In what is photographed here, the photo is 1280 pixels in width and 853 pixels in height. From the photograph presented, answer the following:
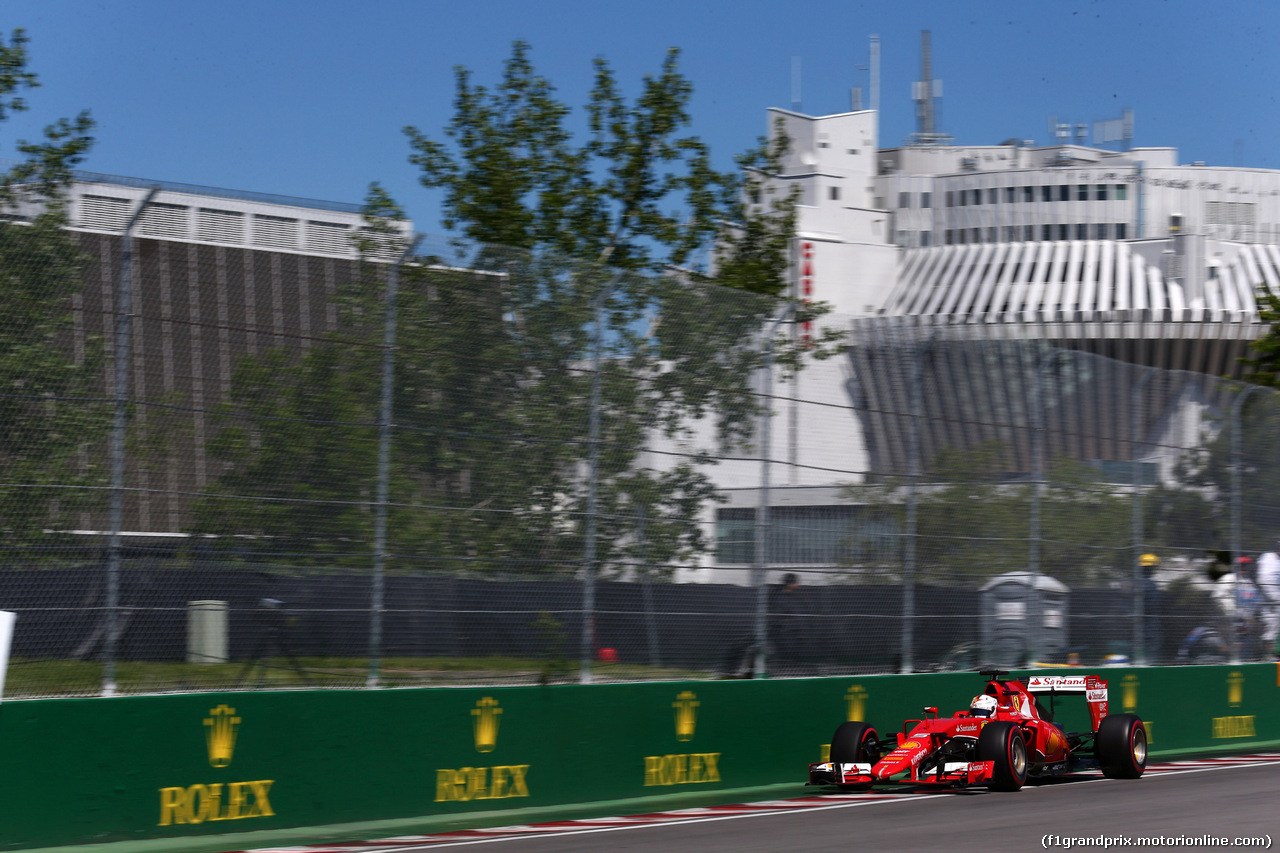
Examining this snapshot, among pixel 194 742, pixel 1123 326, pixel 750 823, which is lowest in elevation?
pixel 750 823

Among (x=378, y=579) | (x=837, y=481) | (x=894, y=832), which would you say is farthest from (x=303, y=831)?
(x=837, y=481)

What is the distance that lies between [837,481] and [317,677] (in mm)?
5268

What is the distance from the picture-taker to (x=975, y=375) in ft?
46.3

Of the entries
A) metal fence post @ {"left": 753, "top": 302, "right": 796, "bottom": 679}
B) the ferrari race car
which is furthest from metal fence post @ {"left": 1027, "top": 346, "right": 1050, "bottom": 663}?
metal fence post @ {"left": 753, "top": 302, "right": 796, "bottom": 679}

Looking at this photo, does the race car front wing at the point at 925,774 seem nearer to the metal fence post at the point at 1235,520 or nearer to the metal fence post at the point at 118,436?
the metal fence post at the point at 118,436

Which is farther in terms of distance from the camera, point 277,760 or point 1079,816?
point 1079,816

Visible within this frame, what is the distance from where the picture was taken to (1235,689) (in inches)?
633

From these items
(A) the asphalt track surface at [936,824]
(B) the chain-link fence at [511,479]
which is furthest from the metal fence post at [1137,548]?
(A) the asphalt track surface at [936,824]

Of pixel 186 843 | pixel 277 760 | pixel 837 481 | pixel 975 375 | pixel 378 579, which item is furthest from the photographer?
pixel 975 375

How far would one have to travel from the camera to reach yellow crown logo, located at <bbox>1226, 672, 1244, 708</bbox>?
16.0 m

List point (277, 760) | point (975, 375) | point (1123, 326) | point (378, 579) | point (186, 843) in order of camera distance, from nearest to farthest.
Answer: point (186, 843), point (277, 760), point (378, 579), point (975, 375), point (1123, 326)

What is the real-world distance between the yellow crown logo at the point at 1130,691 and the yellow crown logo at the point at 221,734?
9516 millimetres

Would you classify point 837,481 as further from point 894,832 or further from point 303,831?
point 303,831

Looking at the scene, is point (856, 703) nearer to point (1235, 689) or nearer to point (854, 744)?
point (854, 744)
